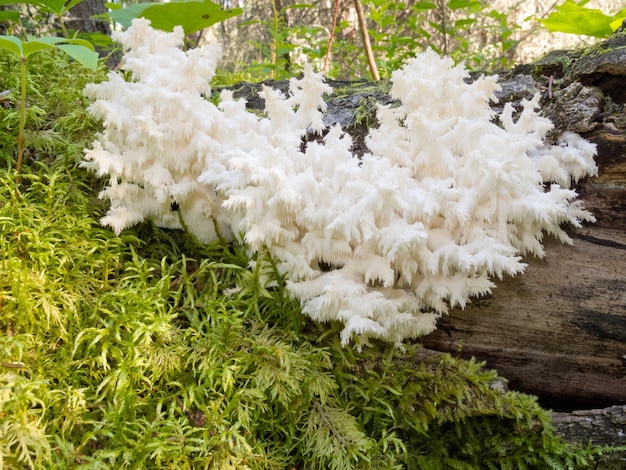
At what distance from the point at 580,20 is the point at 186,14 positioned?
2.49m

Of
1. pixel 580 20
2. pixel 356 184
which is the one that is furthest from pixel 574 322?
pixel 580 20

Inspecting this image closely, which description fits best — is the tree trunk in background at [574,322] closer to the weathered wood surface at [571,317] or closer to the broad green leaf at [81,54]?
the weathered wood surface at [571,317]

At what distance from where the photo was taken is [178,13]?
2621 mm

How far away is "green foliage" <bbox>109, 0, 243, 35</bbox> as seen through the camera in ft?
8.32

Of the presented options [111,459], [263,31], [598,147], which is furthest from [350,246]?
[263,31]

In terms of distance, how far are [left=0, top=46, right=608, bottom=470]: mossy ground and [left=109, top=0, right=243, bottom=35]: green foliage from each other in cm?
96

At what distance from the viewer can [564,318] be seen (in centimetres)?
189

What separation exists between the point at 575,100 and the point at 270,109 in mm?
1569

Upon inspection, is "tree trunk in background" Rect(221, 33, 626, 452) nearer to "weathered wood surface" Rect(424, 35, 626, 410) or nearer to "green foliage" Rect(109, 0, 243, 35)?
"weathered wood surface" Rect(424, 35, 626, 410)

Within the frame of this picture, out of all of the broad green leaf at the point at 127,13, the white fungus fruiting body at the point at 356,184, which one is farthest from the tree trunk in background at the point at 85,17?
the white fungus fruiting body at the point at 356,184

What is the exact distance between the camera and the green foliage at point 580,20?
8.96 feet

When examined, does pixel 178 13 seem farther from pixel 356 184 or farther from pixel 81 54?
pixel 356 184

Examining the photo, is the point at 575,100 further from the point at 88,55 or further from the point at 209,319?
the point at 88,55

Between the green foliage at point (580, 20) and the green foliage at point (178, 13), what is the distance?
6.66 ft
